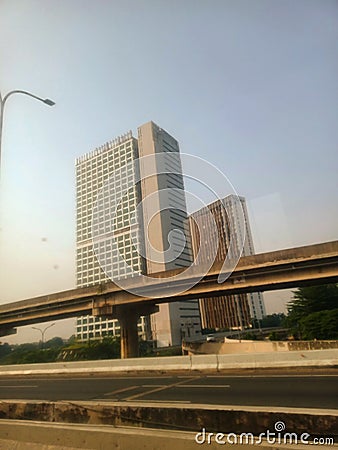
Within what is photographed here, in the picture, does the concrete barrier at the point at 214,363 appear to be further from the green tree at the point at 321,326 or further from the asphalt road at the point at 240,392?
the green tree at the point at 321,326

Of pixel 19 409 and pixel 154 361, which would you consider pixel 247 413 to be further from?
pixel 154 361

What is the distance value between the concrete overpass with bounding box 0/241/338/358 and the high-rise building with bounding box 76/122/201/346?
6309 mm

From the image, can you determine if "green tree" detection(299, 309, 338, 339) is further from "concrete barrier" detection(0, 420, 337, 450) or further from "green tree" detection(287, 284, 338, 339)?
"concrete barrier" detection(0, 420, 337, 450)

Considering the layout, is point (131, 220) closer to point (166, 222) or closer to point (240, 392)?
point (166, 222)

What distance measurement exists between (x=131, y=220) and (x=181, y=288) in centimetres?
2466

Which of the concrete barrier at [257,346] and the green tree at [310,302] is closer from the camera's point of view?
the concrete barrier at [257,346]

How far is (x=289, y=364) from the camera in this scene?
42.8 feet

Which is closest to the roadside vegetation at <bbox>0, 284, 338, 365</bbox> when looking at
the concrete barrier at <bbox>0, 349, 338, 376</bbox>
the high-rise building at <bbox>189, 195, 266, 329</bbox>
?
the high-rise building at <bbox>189, 195, 266, 329</bbox>

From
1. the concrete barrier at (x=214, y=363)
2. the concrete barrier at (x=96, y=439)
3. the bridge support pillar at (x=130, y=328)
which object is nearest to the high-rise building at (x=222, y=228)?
the concrete barrier at (x=214, y=363)

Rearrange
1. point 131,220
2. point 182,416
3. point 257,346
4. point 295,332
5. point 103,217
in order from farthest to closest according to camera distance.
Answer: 1. point 131,220
2. point 103,217
3. point 295,332
4. point 257,346
5. point 182,416

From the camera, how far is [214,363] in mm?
14148

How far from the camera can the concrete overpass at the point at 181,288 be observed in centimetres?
2088

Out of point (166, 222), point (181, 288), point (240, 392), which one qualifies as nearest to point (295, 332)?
point (181, 288)

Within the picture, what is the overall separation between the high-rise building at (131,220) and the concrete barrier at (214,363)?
17203mm
